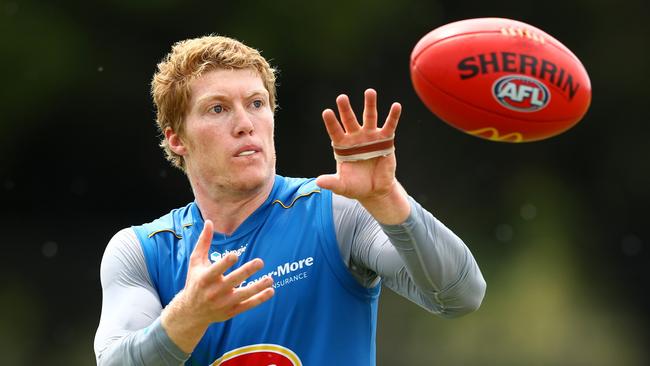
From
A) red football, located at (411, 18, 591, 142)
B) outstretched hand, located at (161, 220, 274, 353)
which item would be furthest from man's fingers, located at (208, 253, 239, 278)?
red football, located at (411, 18, 591, 142)

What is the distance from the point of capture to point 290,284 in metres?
3.67

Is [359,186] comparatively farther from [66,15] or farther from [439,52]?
[66,15]

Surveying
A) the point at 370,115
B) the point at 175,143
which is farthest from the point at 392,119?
the point at 175,143

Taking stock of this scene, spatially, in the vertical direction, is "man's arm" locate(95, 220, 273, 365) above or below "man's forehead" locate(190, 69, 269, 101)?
below

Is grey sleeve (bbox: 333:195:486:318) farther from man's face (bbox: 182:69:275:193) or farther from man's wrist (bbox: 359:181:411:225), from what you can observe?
man's face (bbox: 182:69:275:193)

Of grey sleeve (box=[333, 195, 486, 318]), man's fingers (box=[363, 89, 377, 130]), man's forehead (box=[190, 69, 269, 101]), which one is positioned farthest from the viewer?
man's forehead (box=[190, 69, 269, 101])

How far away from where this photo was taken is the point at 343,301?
11.9ft

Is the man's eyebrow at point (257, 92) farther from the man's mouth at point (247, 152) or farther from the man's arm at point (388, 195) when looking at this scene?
the man's arm at point (388, 195)

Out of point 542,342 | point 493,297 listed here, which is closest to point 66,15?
point 493,297

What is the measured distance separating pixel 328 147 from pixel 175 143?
12.1ft

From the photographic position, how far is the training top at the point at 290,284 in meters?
3.39

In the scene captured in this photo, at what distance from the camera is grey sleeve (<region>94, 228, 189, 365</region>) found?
10.5 feet

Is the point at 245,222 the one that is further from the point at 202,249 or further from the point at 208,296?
the point at 208,296

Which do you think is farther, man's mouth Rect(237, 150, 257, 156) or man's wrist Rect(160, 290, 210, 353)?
man's mouth Rect(237, 150, 257, 156)
